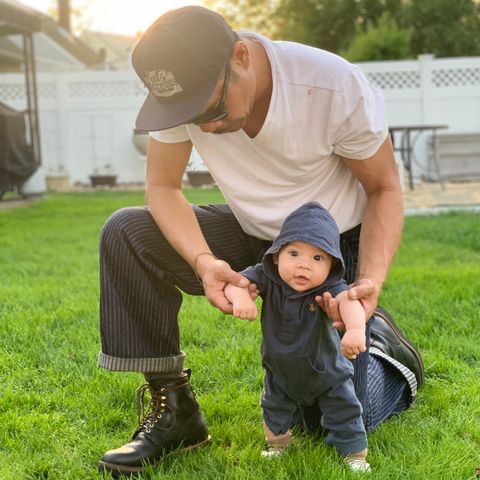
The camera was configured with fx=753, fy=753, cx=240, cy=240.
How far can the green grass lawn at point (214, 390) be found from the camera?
1.99 m

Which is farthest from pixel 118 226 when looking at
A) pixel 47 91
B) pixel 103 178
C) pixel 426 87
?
pixel 47 91

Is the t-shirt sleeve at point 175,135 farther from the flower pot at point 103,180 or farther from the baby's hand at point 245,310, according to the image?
the flower pot at point 103,180

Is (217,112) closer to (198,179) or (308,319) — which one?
(308,319)

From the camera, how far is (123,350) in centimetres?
206

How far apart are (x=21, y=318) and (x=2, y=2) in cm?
671

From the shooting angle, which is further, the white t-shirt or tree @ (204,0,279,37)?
tree @ (204,0,279,37)

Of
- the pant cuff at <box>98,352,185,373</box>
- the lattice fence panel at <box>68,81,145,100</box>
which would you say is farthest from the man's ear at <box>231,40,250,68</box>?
the lattice fence panel at <box>68,81,145,100</box>

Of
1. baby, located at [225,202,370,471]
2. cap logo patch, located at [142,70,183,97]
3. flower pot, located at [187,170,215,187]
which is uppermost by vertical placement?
cap logo patch, located at [142,70,183,97]

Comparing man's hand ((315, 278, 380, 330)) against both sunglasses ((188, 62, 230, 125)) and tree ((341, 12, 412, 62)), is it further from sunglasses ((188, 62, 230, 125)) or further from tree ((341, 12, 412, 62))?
tree ((341, 12, 412, 62))

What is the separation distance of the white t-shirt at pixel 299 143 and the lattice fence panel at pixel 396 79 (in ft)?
36.7

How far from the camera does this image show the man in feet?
6.01

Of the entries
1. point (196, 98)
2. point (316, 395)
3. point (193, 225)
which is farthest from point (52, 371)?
point (196, 98)

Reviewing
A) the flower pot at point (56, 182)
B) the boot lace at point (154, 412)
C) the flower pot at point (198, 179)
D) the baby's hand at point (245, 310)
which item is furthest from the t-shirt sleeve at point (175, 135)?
the flower pot at point (56, 182)

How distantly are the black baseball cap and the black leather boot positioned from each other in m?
0.77
